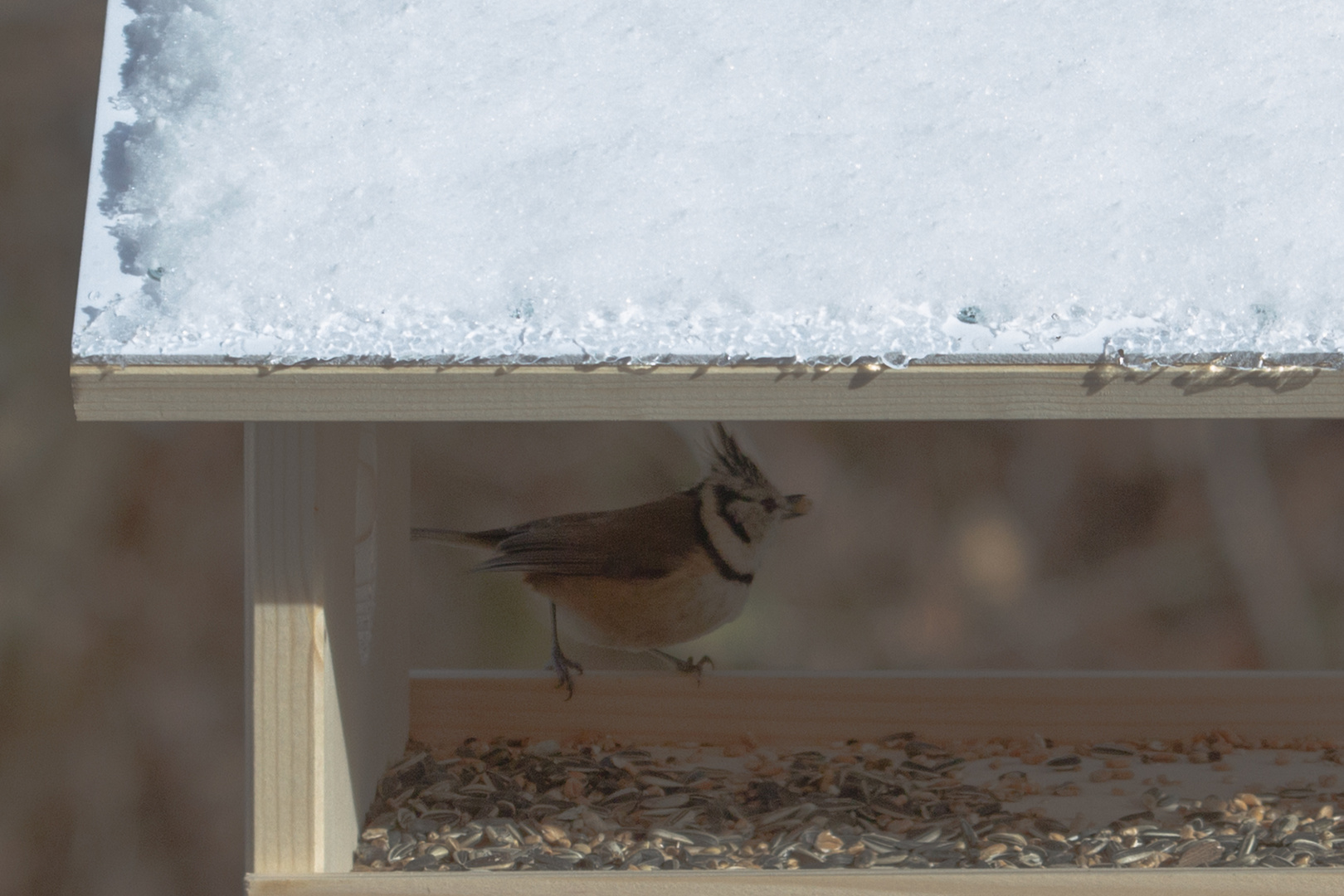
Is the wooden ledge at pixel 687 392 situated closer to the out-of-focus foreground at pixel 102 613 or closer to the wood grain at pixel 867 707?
the wood grain at pixel 867 707

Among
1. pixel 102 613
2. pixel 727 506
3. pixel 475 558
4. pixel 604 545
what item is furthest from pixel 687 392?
pixel 102 613

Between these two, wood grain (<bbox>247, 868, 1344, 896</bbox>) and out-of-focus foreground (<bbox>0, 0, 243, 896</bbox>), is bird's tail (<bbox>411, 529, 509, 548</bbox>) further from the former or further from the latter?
out-of-focus foreground (<bbox>0, 0, 243, 896</bbox>)

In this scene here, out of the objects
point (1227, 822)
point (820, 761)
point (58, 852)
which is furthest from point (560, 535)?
point (58, 852)

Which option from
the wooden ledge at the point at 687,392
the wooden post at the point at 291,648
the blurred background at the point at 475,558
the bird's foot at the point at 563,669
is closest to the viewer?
the wooden ledge at the point at 687,392

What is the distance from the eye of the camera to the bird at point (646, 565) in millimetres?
1650

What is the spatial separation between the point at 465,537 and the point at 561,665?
27cm

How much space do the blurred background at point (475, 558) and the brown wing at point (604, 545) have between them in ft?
2.93

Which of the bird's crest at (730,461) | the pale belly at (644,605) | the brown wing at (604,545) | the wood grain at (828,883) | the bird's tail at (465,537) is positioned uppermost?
the bird's crest at (730,461)

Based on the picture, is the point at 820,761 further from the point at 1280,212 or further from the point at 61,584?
the point at 61,584

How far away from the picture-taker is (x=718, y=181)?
1.02 m

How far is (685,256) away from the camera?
0.98 meters

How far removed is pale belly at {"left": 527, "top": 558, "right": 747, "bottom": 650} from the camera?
1.67 m

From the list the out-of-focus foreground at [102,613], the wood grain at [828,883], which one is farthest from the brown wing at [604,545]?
the out-of-focus foreground at [102,613]

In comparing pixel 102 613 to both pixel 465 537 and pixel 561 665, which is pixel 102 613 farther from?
pixel 561 665
